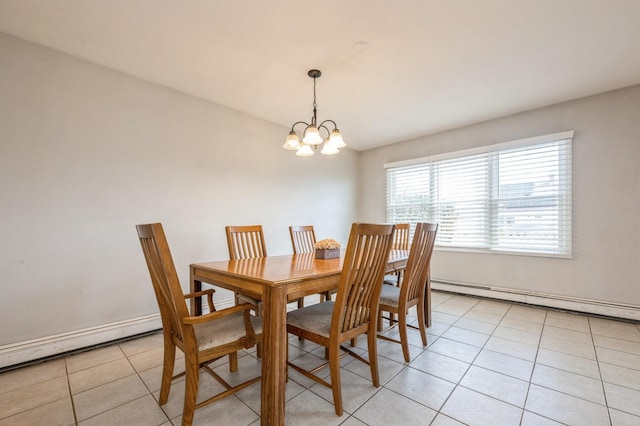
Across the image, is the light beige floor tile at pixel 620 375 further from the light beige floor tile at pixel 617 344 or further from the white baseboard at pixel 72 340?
the white baseboard at pixel 72 340

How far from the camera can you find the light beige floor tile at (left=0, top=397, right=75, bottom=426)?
145 centimetres

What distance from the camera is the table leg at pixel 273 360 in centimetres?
133

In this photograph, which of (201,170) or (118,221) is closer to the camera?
(118,221)

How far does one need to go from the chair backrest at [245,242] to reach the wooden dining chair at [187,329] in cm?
93

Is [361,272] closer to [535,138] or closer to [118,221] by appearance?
[118,221]

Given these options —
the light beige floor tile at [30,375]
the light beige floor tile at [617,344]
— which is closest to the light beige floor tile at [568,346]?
the light beige floor tile at [617,344]

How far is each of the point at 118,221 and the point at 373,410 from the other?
99.7 inches

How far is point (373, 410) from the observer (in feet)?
5.05

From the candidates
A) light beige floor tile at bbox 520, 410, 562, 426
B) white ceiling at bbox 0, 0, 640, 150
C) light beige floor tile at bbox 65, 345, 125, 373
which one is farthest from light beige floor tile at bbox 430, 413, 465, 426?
white ceiling at bbox 0, 0, 640, 150

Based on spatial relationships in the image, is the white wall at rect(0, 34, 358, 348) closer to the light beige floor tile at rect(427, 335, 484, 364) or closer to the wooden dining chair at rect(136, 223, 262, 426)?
the wooden dining chair at rect(136, 223, 262, 426)

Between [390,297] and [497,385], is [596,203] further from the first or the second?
[390,297]

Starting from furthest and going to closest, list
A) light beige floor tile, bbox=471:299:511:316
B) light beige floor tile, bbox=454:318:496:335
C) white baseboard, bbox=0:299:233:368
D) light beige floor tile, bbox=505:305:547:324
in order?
1. light beige floor tile, bbox=471:299:511:316
2. light beige floor tile, bbox=505:305:547:324
3. light beige floor tile, bbox=454:318:496:335
4. white baseboard, bbox=0:299:233:368

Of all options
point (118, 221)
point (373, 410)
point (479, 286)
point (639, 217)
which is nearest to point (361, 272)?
point (373, 410)

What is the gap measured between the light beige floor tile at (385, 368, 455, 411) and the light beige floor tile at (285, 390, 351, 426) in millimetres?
440
